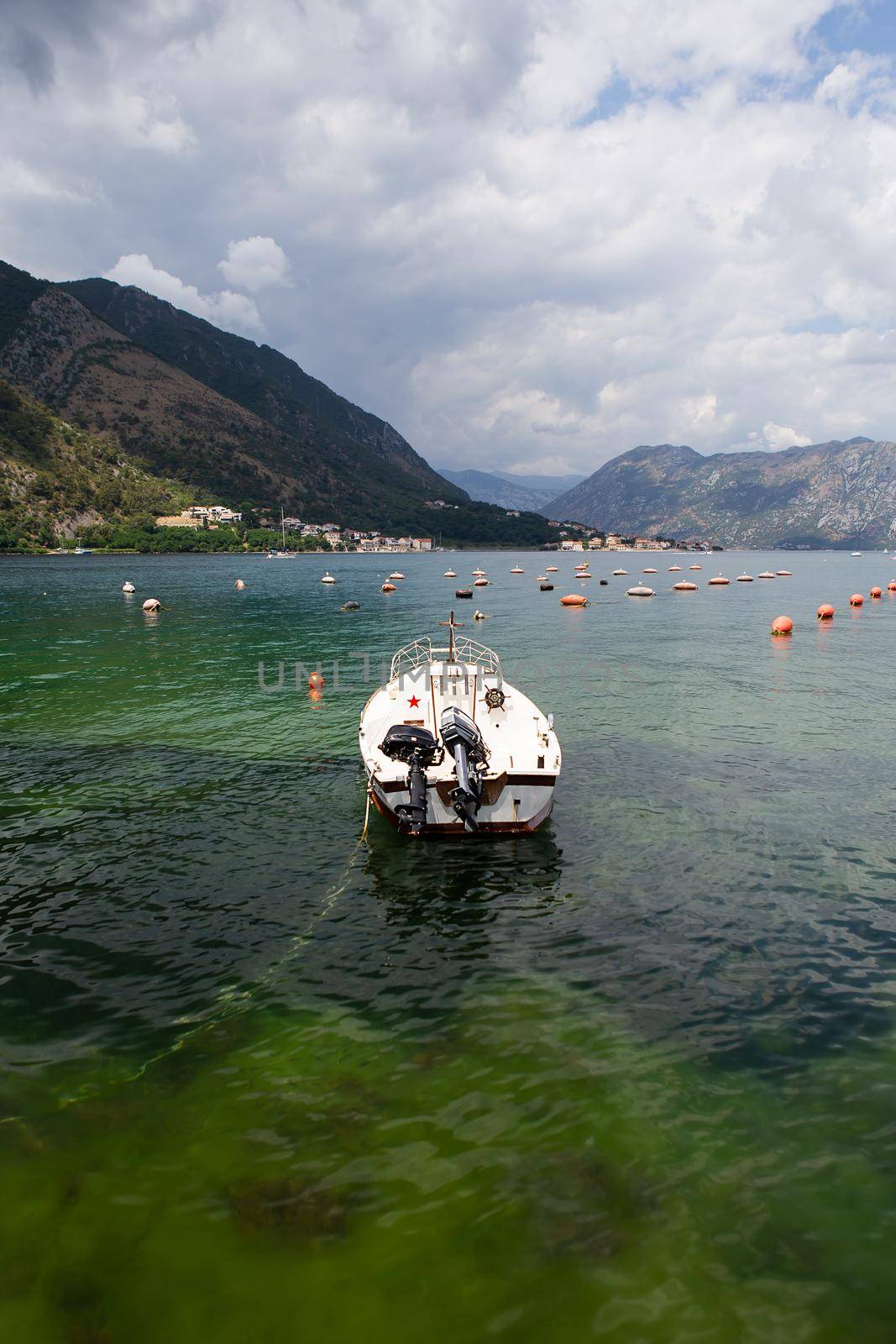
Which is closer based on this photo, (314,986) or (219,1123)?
(219,1123)

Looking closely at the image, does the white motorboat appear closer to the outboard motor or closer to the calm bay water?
the outboard motor

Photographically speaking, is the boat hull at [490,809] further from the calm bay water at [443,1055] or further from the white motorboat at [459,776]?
the calm bay water at [443,1055]

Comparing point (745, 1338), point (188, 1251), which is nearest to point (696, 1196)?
point (745, 1338)

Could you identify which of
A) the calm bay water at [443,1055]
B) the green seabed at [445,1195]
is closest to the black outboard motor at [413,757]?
the calm bay water at [443,1055]

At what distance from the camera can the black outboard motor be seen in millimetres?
15508

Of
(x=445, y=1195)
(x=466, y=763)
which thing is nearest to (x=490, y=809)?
(x=466, y=763)

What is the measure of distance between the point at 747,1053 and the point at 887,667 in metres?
40.2

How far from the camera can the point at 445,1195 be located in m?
7.35

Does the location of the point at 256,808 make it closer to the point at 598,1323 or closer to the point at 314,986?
the point at 314,986

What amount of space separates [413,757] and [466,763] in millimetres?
1305

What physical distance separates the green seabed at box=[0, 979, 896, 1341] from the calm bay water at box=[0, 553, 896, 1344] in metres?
0.03

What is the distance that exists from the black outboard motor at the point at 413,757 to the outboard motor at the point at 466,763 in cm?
51

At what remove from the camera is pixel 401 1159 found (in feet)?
25.7

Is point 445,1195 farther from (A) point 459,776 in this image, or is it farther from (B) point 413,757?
(B) point 413,757
